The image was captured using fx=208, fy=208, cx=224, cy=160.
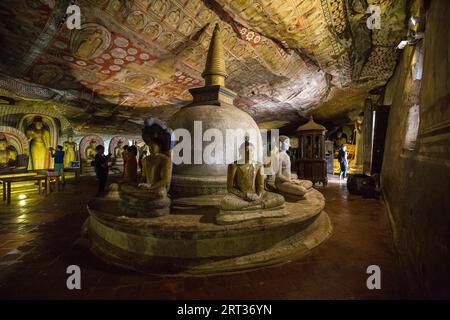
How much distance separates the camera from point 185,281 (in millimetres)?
2572

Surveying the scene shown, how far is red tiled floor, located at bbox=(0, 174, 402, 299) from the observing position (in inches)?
91.3

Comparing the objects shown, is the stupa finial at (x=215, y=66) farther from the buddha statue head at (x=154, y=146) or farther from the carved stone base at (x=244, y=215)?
the carved stone base at (x=244, y=215)

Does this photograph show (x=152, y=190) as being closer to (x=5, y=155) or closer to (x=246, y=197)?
(x=246, y=197)

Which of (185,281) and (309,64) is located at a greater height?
(309,64)

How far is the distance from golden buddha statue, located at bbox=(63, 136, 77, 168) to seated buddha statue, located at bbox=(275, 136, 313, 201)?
1332 cm

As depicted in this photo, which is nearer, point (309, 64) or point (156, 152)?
point (156, 152)

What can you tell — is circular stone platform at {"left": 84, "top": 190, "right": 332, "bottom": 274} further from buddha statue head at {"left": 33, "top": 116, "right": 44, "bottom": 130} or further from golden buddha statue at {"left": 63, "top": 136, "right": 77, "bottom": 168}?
golden buddha statue at {"left": 63, "top": 136, "right": 77, "bottom": 168}

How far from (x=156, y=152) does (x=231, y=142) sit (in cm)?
200

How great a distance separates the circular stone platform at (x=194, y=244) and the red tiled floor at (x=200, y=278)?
0.13 m

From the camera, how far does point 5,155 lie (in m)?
9.30

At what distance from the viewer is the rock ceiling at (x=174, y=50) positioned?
6.19 m

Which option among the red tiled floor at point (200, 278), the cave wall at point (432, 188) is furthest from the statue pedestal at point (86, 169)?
the cave wall at point (432, 188)

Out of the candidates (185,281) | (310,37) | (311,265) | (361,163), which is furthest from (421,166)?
(361,163)
